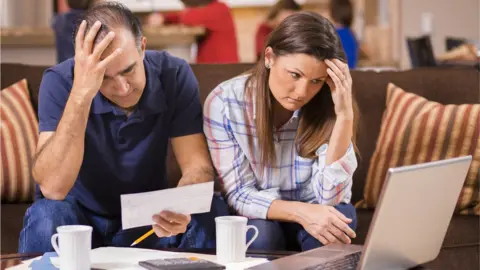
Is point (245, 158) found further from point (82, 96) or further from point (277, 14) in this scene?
point (277, 14)

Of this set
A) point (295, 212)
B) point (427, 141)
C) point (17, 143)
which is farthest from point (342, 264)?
point (17, 143)

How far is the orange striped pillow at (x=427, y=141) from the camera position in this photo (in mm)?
2500

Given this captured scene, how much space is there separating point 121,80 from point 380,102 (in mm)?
1108

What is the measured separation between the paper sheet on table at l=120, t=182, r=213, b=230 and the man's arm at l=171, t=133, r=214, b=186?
404 mm

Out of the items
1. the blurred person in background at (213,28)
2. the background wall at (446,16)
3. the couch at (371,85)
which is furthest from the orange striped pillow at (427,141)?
the background wall at (446,16)

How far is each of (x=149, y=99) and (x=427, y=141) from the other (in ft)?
3.18

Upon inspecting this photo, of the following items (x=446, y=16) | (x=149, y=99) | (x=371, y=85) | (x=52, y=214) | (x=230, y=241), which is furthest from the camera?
(x=446, y=16)

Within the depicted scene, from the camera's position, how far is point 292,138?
2141mm

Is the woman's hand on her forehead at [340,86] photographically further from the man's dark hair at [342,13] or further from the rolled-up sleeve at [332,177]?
the man's dark hair at [342,13]

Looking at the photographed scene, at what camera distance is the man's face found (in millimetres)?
1901

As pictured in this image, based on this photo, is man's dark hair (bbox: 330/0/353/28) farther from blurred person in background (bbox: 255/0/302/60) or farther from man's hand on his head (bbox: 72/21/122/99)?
man's hand on his head (bbox: 72/21/122/99)

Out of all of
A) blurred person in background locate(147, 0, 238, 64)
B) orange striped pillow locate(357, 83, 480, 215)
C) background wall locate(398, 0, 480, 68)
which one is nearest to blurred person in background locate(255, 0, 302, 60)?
blurred person in background locate(147, 0, 238, 64)

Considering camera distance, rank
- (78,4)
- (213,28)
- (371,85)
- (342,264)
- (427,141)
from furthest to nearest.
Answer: (213,28) < (78,4) < (371,85) < (427,141) < (342,264)

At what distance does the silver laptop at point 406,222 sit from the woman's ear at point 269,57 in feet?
2.04
